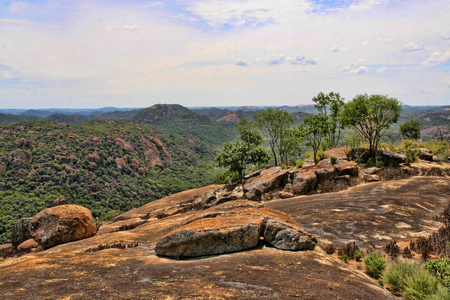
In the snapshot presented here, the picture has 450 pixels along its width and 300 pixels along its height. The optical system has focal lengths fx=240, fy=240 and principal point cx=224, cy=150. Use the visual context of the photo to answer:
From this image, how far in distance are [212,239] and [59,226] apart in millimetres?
9071

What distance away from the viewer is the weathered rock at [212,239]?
830 cm

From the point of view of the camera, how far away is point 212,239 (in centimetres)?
830

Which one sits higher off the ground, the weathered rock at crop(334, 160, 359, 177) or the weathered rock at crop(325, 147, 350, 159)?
the weathered rock at crop(325, 147, 350, 159)

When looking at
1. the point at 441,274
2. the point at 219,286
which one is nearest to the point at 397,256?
the point at 441,274

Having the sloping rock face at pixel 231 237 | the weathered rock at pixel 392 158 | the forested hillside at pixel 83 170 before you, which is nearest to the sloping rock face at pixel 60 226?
the sloping rock face at pixel 231 237

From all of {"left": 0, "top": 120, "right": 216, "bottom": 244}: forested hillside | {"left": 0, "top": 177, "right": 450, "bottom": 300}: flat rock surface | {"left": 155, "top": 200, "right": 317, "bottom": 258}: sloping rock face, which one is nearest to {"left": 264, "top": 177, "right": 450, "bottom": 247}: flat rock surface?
{"left": 0, "top": 177, "right": 450, "bottom": 300}: flat rock surface

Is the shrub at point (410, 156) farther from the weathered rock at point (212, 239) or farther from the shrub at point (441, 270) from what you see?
the weathered rock at point (212, 239)

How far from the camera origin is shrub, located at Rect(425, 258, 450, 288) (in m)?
6.34

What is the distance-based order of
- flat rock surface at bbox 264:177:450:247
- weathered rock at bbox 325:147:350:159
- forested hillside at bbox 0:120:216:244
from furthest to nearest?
1. forested hillside at bbox 0:120:216:244
2. weathered rock at bbox 325:147:350:159
3. flat rock surface at bbox 264:177:450:247

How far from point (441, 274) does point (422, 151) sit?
27.5m

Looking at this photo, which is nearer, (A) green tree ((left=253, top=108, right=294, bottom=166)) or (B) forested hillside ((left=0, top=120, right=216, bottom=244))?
(A) green tree ((left=253, top=108, right=294, bottom=166))

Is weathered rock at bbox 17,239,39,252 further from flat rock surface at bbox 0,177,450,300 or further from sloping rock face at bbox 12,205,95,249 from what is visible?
flat rock surface at bbox 0,177,450,300

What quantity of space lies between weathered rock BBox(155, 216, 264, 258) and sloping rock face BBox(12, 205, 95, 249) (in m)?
7.09

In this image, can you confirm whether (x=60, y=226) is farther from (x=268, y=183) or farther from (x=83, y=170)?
(x=83, y=170)
